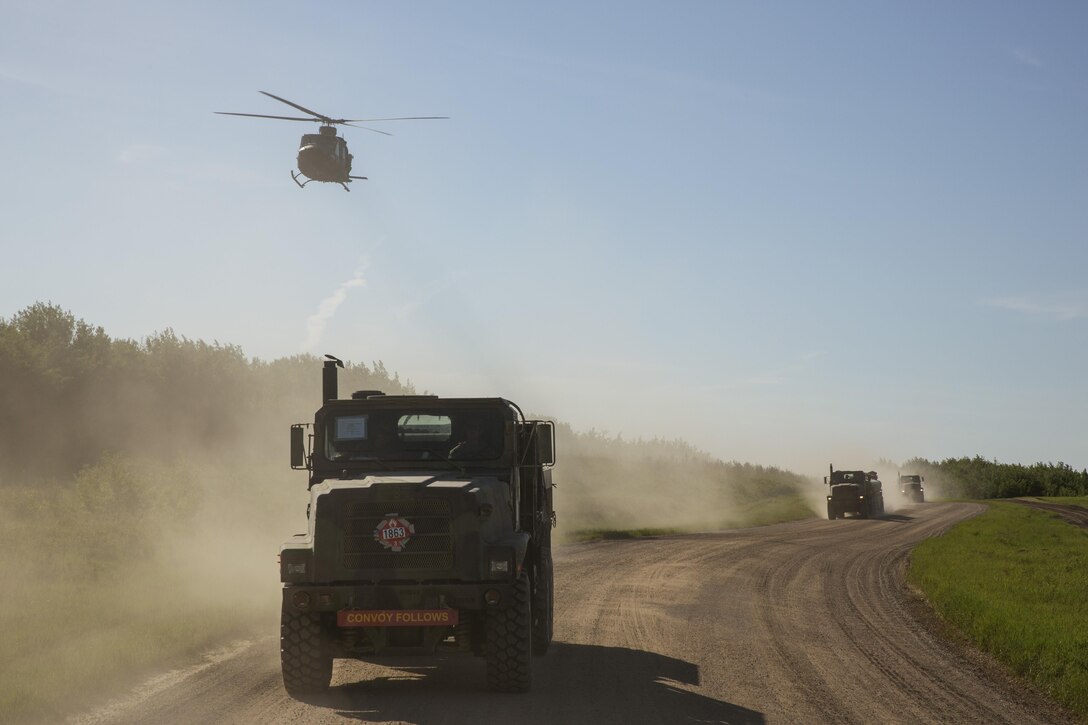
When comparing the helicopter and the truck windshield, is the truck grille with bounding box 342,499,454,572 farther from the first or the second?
the helicopter

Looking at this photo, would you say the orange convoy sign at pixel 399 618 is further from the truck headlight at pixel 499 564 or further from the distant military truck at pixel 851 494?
the distant military truck at pixel 851 494

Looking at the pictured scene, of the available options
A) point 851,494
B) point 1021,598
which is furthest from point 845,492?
point 1021,598

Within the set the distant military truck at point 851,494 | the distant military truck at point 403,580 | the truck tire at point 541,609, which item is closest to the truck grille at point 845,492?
the distant military truck at point 851,494

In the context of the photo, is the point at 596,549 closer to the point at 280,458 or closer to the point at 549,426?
the point at 549,426

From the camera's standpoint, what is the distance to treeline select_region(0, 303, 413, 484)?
56500 mm

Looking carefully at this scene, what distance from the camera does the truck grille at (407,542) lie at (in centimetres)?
1029

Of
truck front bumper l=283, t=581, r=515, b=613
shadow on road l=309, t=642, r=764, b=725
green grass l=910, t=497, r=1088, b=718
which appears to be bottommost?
green grass l=910, t=497, r=1088, b=718

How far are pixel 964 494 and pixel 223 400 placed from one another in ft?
282

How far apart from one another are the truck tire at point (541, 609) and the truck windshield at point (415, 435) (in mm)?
1820

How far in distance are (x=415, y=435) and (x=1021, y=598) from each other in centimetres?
1329

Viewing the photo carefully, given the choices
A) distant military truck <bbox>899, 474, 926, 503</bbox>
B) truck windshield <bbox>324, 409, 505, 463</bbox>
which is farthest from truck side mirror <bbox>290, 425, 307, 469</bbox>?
distant military truck <bbox>899, 474, 926, 503</bbox>

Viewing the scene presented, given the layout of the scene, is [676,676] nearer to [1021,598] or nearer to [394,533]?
[394,533]

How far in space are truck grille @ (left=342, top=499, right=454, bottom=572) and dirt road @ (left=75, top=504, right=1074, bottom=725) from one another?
52.9 inches

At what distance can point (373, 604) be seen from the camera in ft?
33.2
